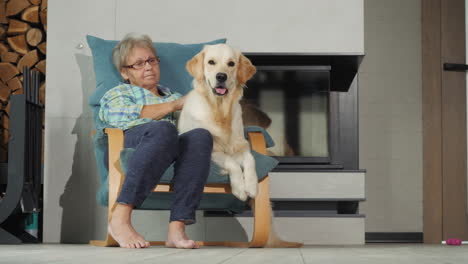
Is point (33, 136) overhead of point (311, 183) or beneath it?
overhead

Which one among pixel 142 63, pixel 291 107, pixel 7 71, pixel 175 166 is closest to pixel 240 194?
pixel 175 166

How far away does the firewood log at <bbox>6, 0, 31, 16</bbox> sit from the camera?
4047mm

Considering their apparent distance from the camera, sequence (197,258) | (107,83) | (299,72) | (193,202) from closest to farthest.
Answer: (197,258) → (193,202) → (107,83) → (299,72)

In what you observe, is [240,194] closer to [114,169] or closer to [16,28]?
[114,169]

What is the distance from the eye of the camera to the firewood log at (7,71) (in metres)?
4.04

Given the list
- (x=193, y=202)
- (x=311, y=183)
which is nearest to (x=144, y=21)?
(x=311, y=183)

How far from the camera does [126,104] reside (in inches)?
106

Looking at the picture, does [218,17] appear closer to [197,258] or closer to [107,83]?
[107,83]

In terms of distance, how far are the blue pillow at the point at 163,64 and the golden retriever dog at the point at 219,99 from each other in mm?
311

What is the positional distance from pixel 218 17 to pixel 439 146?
5.35ft

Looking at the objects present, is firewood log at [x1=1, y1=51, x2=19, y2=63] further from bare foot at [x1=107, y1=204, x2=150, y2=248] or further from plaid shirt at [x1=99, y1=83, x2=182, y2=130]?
bare foot at [x1=107, y1=204, x2=150, y2=248]

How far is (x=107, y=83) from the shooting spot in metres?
2.97

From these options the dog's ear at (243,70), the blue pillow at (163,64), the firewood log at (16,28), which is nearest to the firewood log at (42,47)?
the firewood log at (16,28)

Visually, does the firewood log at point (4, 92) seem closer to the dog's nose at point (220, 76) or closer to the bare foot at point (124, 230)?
the dog's nose at point (220, 76)
